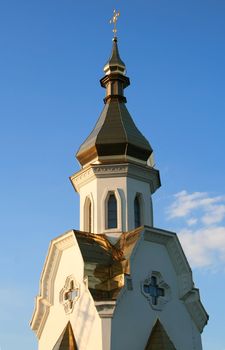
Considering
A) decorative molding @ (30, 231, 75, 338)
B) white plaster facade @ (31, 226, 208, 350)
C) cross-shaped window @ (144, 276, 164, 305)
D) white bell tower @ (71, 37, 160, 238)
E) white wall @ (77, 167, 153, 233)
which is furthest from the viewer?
white bell tower @ (71, 37, 160, 238)

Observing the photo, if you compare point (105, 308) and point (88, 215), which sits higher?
point (88, 215)

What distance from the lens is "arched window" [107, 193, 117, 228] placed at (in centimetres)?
Answer: 1900

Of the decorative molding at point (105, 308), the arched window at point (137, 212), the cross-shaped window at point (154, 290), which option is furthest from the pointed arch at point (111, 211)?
the decorative molding at point (105, 308)

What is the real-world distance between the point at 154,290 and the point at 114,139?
16.3 ft

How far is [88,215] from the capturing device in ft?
64.7

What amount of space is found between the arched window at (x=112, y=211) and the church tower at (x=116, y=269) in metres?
0.03

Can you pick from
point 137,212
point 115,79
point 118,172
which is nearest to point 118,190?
point 118,172

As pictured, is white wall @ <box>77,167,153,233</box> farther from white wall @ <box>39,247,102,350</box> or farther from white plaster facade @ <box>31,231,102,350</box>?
white wall @ <box>39,247,102,350</box>

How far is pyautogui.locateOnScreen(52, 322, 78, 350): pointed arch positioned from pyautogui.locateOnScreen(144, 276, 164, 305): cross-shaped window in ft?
7.55

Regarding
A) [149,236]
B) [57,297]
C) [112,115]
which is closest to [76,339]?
[57,297]

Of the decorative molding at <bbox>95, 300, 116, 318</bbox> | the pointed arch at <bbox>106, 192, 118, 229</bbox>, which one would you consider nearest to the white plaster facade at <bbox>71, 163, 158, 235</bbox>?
the pointed arch at <bbox>106, 192, 118, 229</bbox>

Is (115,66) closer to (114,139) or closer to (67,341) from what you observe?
(114,139)

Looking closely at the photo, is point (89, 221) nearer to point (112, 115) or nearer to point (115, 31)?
point (112, 115)

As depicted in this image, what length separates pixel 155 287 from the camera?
17.6 meters
